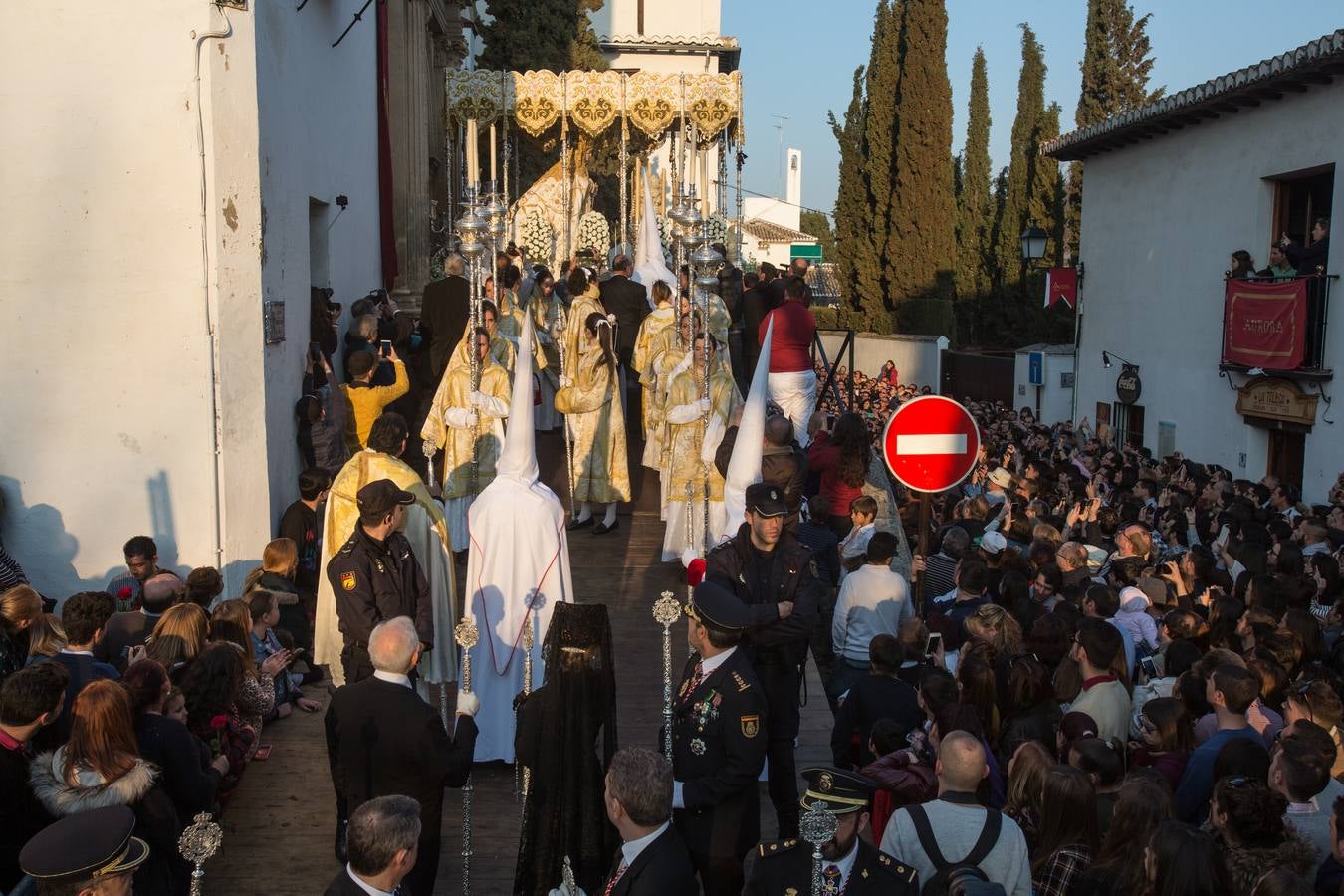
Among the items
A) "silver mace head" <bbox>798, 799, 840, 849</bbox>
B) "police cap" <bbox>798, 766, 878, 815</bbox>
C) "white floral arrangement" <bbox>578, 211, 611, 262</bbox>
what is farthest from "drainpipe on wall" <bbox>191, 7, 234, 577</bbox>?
"white floral arrangement" <bbox>578, 211, 611, 262</bbox>

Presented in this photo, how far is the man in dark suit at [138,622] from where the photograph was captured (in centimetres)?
665

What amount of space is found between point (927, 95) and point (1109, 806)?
1160 inches

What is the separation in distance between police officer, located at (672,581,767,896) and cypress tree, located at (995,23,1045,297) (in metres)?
29.6

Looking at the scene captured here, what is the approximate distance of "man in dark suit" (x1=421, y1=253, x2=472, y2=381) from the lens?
42.9 feet

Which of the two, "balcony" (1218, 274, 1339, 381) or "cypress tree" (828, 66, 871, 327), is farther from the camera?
"cypress tree" (828, 66, 871, 327)

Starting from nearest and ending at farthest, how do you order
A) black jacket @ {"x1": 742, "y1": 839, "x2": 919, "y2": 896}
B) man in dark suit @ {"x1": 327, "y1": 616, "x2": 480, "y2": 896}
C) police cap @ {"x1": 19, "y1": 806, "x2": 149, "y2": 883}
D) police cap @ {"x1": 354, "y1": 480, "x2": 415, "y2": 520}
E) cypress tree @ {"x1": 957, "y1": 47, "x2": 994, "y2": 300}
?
police cap @ {"x1": 19, "y1": 806, "x2": 149, "y2": 883}, black jacket @ {"x1": 742, "y1": 839, "x2": 919, "y2": 896}, man in dark suit @ {"x1": 327, "y1": 616, "x2": 480, "y2": 896}, police cap @ {"x1": 354, "y1": 480, "x2": 415, "y2": 520}, cypress tree @ {"x1": 957, "y1": 47, "x2": 994, "y2": 300}

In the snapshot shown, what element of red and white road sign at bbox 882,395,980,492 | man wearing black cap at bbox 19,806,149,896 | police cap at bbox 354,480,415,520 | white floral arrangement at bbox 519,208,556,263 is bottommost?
man wearing black cap at bbox 19,806,149,896

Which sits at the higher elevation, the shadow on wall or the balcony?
the balcony

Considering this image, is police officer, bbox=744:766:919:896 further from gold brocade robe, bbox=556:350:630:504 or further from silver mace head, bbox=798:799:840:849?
gold brocade robe, bbox=556:350:630:504

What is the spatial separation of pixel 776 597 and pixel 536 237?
44.9 feet

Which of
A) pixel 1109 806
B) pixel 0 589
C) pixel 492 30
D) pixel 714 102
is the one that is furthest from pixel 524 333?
pixel 492 30

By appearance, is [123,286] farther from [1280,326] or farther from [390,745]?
[1280,326]

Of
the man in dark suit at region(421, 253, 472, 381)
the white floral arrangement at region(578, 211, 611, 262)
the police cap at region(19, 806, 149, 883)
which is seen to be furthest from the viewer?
the white floral arrangement at region(578, 211, 611, 262)

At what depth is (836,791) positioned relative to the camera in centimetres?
411
